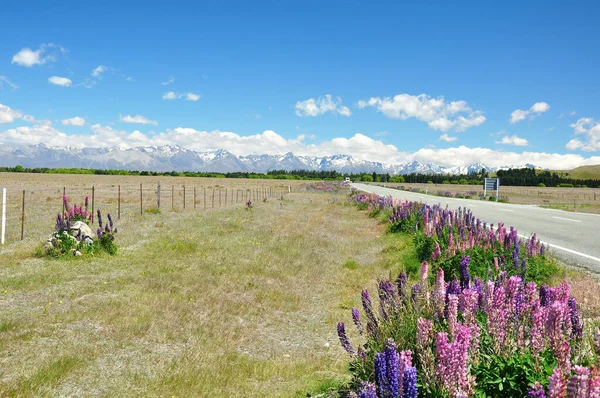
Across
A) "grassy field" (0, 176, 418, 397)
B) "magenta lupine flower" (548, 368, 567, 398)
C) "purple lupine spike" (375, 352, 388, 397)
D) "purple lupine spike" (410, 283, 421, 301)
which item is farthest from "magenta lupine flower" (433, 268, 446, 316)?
"magenta lupine flower" (548, 368, 567, 398)

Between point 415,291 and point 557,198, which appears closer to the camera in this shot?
point 415,291

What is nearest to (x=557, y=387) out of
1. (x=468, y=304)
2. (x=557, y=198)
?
(x=468, y=304)

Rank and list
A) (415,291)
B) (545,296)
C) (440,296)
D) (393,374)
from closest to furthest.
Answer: (393,374) → (545,296) → (440,296) → (415,291)

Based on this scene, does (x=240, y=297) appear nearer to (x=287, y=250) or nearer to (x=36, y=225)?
(x=287, y=250)

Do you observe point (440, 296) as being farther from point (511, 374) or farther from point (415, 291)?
point (511, 374)

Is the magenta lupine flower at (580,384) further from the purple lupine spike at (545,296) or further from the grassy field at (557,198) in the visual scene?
the grassy field at (557,198)

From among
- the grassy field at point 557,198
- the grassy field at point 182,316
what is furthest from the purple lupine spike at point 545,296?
the grassy field at point 557,198

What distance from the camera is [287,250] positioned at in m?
14.0

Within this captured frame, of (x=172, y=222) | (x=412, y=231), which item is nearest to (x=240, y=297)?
(x=412, y=231)

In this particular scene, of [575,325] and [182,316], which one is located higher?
[575,325]

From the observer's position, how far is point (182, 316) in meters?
7.46

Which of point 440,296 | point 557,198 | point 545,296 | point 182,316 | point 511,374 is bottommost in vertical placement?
point 182,316

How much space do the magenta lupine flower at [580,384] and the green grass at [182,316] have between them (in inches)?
112

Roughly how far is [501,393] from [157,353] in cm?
459
